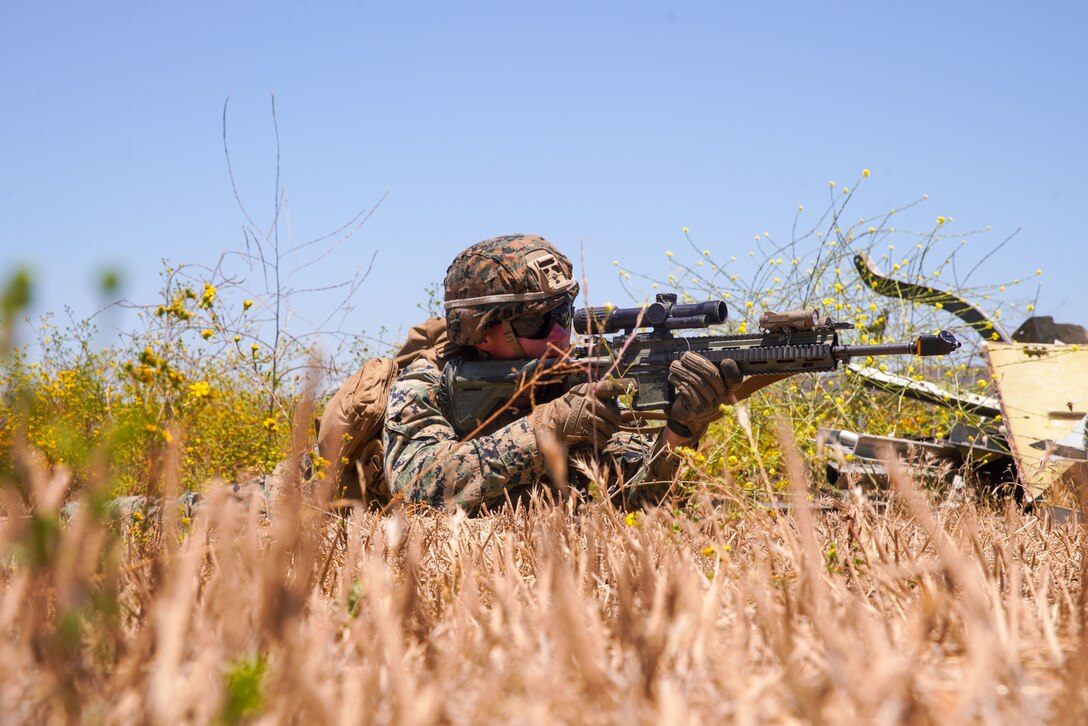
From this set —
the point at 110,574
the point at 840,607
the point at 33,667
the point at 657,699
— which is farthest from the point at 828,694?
the point at 33,667

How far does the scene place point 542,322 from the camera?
401 cm

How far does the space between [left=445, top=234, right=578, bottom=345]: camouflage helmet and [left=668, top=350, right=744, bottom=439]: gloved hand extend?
0.59m

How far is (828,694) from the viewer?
1129 mm

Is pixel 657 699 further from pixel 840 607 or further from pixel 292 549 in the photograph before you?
pixel 292 549

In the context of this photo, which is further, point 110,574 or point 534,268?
→ point 534,268

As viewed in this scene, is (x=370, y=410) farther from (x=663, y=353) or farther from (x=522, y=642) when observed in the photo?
(x=522, y=642)

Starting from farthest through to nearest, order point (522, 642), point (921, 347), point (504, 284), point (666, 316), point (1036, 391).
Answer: point (1036, 391)
point (504, 284)
point (666, 316)
point (921, 347)
point (522, 642)

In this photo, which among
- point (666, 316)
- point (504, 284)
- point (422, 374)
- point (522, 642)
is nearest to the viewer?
point (522, 642)

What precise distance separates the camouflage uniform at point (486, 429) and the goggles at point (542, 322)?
6cm

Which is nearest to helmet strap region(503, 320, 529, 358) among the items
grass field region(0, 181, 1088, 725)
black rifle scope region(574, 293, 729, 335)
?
black rifle scope region(574, 293, 729, 335)

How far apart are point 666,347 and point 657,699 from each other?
8.89ft

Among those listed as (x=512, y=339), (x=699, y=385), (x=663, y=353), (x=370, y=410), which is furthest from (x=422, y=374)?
(x=699, y=385)

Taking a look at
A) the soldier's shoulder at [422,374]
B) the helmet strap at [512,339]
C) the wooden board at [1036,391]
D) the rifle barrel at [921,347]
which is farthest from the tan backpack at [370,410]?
the wooden board at [1036,391]

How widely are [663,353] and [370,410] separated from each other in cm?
120
